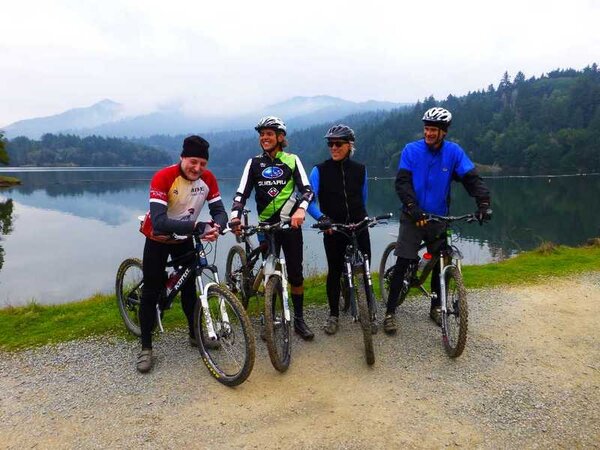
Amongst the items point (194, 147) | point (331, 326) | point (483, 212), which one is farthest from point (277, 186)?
point (483, 212)

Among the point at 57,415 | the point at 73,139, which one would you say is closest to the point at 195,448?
the point at 57,415

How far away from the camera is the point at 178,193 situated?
14.4 feet

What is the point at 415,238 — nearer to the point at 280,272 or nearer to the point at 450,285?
the point at 450,285

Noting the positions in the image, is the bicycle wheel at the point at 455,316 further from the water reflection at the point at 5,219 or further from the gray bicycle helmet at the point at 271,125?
the water reflection at the point at 5,219

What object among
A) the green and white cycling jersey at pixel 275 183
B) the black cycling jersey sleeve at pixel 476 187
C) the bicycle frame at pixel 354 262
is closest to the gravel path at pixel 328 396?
the bicycle frame at pixel 354 262

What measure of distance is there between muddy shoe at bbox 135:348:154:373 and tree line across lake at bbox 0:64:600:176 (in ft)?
369

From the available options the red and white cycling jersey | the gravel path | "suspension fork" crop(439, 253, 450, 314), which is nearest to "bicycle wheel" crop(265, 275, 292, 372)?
the gravel path

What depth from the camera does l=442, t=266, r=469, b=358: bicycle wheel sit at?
462 centimetres

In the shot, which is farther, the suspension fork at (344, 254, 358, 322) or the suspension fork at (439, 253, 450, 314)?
the suspension fork at (439, 253, 450, 314)

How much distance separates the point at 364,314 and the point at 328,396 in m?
0.97

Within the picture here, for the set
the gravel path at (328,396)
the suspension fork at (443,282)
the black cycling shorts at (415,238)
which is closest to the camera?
the gravel path at (328,396)

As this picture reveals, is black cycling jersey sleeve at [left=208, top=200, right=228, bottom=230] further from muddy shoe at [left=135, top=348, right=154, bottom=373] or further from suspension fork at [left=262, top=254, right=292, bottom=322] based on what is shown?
muddy shoe at [left=135, top=348, right=154, bottom=373]

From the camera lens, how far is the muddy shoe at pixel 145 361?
4.50m

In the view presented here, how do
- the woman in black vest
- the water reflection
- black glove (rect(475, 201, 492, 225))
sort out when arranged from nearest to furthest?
1. black glove (rect(475, 201, 492, 225))
2. the woman in black vest
3. the water reflection
